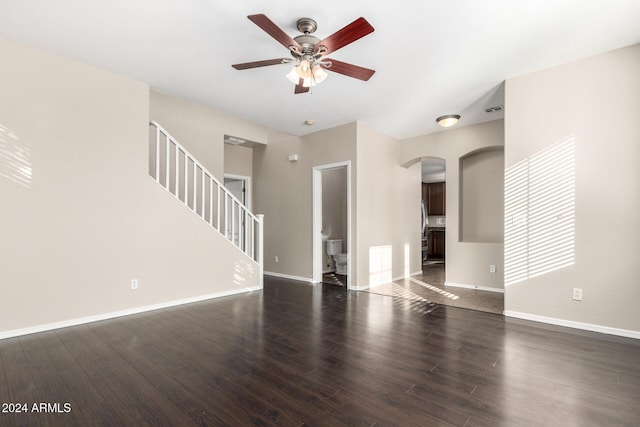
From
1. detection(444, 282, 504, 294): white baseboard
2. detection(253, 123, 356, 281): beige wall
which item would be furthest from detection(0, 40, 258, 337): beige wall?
detection(444, 282, 504, 294): white baseboard

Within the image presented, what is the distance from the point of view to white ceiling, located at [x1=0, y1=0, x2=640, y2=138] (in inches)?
95.8

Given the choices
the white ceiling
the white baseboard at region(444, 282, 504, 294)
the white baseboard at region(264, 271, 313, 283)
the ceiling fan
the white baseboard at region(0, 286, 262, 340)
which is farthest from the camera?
the white baseboard at region(264, 271, 313, 283)

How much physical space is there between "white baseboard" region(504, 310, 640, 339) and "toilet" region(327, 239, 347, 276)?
3.15 m

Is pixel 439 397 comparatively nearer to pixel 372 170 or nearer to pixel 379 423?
pixel 379 423

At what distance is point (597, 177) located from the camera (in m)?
3.14

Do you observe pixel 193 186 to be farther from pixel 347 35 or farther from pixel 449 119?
pixel 449 119

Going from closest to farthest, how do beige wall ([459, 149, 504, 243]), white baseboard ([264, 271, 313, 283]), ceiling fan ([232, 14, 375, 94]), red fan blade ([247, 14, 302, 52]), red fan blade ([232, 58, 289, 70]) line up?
1. red fan blade ([247, 14, 302, 52])
2. ceiling fan ([232, 14, 375, 94])
3. red fan blade ([232, 58, 289, 70])
4. beige wall ([459, 149, 504, 243])
5. white baseboard ([264, 271, 313, 283])

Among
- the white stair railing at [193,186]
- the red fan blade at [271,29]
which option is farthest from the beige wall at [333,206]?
the red fan blade at [271,29]

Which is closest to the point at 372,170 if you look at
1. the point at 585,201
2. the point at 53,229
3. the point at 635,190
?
the point at 585,201

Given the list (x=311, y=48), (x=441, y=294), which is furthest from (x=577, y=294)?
(x=311, y=48)

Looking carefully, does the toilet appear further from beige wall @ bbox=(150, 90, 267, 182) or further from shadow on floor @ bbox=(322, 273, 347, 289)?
beige wall @ bbox=(150, 90, 267, 182)

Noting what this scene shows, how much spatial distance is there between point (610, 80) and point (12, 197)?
6.02 m

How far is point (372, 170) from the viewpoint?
212 inches

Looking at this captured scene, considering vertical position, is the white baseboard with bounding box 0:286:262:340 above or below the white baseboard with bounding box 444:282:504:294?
above
